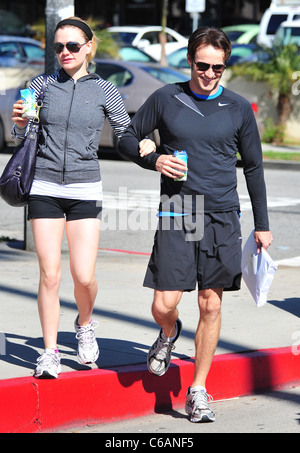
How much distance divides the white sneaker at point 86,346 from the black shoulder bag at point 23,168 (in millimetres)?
797

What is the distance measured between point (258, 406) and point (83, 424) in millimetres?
1039

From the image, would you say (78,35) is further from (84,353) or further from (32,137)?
(84,353)

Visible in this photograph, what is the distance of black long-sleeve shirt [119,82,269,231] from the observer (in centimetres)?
469

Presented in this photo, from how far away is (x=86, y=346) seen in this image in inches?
201

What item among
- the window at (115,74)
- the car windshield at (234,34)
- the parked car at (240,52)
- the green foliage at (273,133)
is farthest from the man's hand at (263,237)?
the car windshield at (234,34)

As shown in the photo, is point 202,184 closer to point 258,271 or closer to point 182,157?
point 182,157

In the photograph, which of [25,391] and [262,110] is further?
[262,110]

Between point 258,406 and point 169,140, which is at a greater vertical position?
point 169,140

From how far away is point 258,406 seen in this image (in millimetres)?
5258

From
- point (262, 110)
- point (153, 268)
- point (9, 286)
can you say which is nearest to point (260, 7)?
point (262, 110)

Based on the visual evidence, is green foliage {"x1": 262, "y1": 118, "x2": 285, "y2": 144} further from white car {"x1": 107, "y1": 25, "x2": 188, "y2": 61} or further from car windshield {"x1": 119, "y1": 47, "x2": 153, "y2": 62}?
white car {"x1": 107, "y1": 25, "x2": 188, "y2": 61}

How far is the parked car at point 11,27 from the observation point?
32000 millimetres

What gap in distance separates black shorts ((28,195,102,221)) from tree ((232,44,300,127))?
51.9 feet

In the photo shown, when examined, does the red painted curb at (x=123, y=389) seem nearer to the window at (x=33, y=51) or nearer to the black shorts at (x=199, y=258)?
the black shorts at (x=199, y=258)
